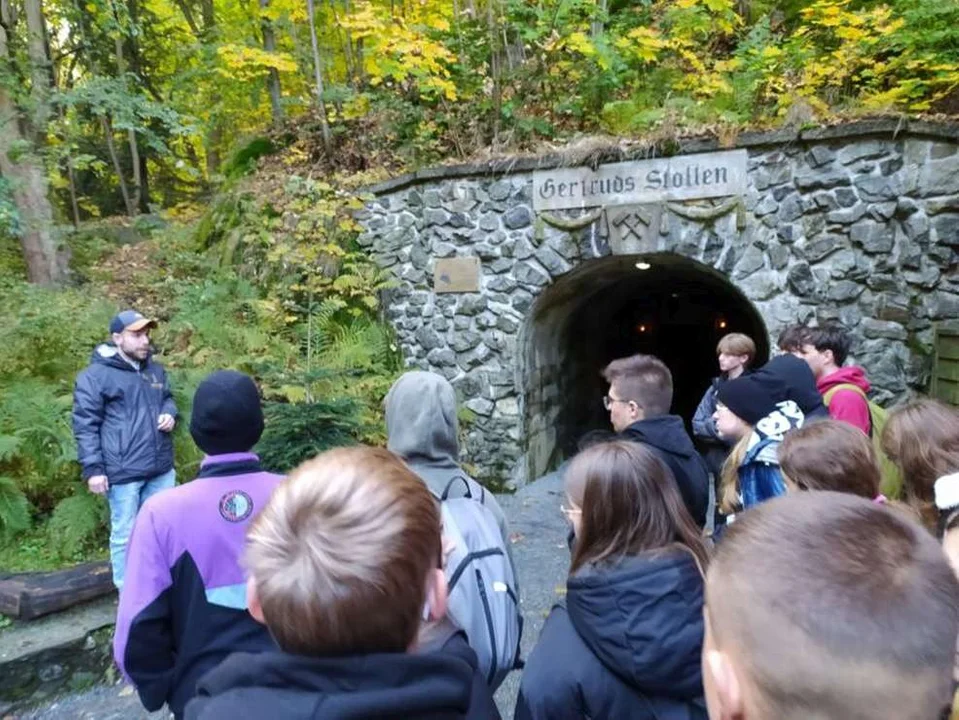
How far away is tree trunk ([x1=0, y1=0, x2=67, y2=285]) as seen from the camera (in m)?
7.30

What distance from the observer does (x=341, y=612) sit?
952 mm

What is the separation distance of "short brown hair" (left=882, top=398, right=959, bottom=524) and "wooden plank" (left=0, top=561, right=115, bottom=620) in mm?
4669

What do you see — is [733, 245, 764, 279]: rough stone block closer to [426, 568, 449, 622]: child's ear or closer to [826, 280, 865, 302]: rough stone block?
[826, 280, 865, 302]: rough stone block

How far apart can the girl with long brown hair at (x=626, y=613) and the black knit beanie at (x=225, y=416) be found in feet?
3.58

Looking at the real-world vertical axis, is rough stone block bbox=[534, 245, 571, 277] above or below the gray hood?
above

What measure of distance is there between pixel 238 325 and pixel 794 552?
727cm

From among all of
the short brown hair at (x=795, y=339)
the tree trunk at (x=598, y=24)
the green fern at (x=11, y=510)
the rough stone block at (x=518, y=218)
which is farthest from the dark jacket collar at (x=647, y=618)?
the tree trunk at (x=598, y=24)

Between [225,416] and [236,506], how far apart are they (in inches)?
11.2

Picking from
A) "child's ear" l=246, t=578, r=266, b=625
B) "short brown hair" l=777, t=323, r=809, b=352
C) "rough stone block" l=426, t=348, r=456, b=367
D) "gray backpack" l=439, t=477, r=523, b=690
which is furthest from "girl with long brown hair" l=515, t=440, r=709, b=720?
"rough stone block" l=426, t=348, r=456, b=367

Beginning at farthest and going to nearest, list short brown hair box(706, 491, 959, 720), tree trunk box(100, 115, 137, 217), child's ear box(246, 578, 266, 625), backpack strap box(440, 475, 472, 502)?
tree trunk box(100, 115, 137, 217)
backpack strap box(440, 475, 472, 502)
child's ear box(246, 578, 266, 625)
short brown hair box(706, 491, 959, 720)

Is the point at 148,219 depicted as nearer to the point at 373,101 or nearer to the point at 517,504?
the point at 373,101

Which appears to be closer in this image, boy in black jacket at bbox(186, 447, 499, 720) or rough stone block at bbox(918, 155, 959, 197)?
boy in black jacket at bbox(186, 447, 499, 720)

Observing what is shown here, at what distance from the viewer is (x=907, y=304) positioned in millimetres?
5430

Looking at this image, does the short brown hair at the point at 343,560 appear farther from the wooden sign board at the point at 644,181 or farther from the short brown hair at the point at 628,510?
the wooden sign board at the point at 644,181
